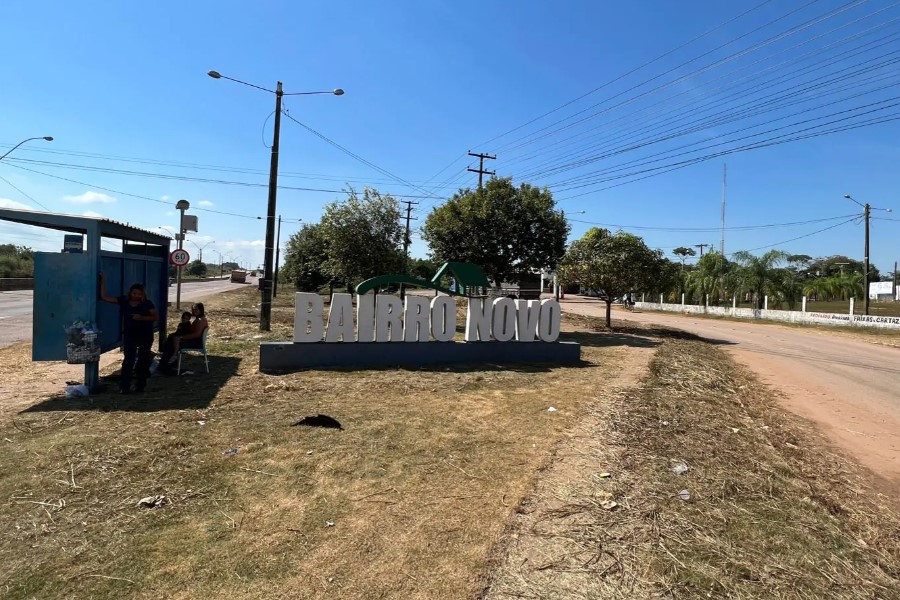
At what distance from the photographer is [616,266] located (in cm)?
2020

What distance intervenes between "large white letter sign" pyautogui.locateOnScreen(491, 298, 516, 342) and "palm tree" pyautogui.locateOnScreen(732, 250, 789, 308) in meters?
32.8

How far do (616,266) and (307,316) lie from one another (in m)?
14.6

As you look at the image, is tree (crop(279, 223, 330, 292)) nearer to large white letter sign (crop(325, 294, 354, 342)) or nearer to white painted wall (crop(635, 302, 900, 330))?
large white letter sign (crop(325, 294, 354, 342))

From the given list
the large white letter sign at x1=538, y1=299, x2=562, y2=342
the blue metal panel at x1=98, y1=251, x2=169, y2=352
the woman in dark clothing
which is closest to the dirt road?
the large white letter sign at x1=538, y1=299, x2=562, y2=342

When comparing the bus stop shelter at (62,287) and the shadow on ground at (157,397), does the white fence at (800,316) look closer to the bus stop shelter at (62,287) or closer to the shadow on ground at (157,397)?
the shadow on ground at (157,397)

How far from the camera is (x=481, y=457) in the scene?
188 inches

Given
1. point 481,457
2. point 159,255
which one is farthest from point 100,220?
point 481,457

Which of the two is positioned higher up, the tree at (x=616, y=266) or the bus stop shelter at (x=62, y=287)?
the tree at (x=616, y=266)

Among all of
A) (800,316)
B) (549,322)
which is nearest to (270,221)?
(549,322)

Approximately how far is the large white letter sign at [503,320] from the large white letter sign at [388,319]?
7.13ft

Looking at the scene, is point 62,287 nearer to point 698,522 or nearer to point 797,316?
point 698,522

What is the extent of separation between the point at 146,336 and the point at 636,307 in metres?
48.6

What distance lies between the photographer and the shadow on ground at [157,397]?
6016 millimetres

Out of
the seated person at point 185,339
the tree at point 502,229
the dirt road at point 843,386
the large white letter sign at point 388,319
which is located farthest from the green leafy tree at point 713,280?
the seated person at point 185,339
